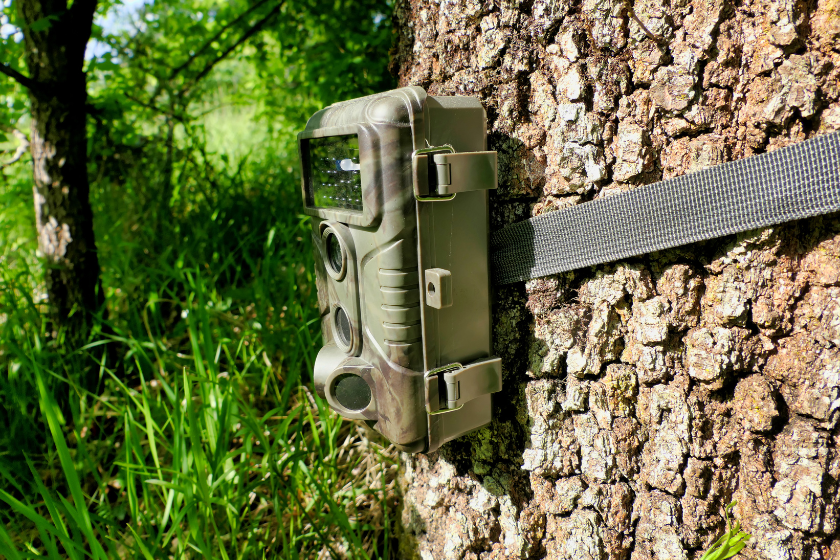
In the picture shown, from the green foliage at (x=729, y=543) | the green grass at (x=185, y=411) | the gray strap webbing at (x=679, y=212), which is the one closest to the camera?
the gray strap webbing at (x=679, y=212)

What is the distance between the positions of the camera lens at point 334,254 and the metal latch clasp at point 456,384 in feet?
1.04

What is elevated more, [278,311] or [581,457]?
[278,311]

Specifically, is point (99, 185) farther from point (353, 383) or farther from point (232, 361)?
point (353, 383)

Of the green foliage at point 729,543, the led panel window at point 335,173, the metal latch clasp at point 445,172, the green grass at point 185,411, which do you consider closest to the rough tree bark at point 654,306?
the green foliage at point 729,543

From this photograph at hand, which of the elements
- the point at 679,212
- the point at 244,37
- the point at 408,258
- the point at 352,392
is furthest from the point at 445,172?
the point at 244,37

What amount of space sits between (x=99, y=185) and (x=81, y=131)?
101cm

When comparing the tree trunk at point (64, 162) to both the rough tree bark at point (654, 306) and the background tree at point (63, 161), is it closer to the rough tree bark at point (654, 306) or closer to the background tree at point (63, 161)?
the background tree at point (63, 161)

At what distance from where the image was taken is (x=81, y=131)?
7.73 ft

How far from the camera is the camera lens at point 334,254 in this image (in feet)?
3.88

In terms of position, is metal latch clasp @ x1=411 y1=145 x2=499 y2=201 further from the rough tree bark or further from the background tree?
the background tree

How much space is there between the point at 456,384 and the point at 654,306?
0.40 meters

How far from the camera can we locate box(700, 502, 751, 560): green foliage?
3.14ft

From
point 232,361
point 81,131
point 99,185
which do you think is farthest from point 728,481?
point 99,185

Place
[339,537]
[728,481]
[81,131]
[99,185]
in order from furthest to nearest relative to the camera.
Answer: [99,185] < [81,131] < [339,537] < [728,481]
